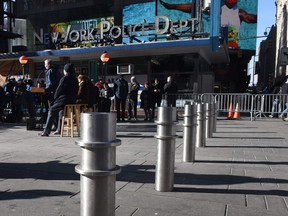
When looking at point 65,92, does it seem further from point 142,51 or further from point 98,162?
point 142,51

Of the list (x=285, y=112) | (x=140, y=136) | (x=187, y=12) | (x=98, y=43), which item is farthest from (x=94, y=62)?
(x=140, y=136)

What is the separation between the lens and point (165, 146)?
14.2 ft

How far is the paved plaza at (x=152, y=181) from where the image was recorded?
3814 millimetres

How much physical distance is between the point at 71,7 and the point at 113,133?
31.9 meters

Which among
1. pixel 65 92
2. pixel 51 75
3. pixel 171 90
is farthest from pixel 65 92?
pixel 171 90

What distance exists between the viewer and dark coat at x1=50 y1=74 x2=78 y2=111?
895 cm

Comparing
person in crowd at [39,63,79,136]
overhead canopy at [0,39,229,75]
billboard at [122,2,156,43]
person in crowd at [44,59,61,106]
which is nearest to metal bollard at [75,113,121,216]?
person in crowd at [39,63,79,136]

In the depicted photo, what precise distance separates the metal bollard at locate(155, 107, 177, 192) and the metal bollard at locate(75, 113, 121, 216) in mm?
2010

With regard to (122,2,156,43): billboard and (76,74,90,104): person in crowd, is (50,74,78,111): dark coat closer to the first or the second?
(76,74,90,104): person in crowd

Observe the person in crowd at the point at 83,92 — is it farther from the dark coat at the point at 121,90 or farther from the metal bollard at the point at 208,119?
the dark coat at the point at 121,90

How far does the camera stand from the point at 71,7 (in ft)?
105

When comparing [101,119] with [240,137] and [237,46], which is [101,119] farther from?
[237,46]

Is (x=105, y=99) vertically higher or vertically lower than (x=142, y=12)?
A: lower

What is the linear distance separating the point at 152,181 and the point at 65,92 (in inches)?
192
